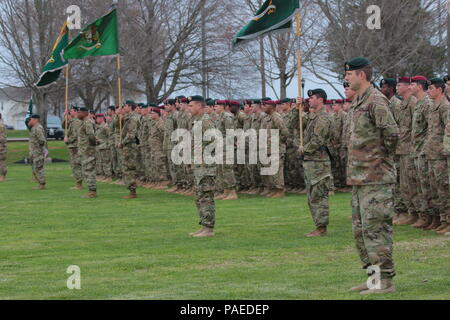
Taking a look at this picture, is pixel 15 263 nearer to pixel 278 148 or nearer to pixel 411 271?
pixel 411 271

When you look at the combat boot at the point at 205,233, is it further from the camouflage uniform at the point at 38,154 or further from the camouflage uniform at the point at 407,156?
the camouflage uniform at the point at 38,154

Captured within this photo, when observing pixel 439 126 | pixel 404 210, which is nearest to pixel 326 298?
pixel 439 126

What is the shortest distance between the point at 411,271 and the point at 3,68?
37.6 meters

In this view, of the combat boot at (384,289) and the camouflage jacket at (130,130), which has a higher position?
the camouflage jacket at (130,130)

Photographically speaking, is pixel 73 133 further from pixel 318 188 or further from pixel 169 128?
pixel 318 188

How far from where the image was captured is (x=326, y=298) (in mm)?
8367

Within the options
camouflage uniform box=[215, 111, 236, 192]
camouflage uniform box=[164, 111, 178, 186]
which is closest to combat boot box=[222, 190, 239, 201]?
camouflage uniform box=[215, 111, 236, 192]

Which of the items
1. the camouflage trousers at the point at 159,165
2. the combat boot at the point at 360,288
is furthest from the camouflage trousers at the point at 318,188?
the camouflage trousers at the point at 159,165

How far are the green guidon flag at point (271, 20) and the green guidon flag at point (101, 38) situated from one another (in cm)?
732

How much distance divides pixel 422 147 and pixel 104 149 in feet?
52.8

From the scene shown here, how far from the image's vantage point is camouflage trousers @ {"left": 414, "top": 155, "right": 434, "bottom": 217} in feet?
44.8

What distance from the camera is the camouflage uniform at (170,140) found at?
22516 millimetres

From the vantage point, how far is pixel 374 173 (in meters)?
8.83

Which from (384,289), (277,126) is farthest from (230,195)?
(384,289)
